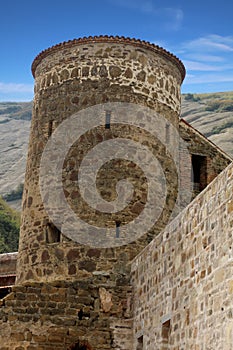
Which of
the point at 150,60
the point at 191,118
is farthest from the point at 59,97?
the point at 191,118

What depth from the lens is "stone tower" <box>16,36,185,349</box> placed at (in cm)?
1496

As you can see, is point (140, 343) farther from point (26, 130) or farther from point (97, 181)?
point (26, 130)

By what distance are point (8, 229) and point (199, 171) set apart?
2722 cm

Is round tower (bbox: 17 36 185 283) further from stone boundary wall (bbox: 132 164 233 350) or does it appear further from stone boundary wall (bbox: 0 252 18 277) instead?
stone boundary wall (bbox: 0 252 18 277)

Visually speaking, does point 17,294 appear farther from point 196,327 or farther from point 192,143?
point 192,143

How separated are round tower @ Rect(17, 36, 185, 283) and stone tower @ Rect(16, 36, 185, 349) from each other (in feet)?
0.07

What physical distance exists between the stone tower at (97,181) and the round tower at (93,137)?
0.02m

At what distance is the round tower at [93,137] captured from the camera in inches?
631

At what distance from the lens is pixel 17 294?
48.5 ft

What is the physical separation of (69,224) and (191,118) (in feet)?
147

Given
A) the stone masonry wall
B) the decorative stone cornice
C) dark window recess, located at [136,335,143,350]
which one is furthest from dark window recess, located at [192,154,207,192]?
dark window recess, located at [136,335,143,350]

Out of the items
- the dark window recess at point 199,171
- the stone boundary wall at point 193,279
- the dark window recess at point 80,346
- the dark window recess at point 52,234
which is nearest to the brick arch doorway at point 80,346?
the dark window recess at point 80,346

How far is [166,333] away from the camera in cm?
1252

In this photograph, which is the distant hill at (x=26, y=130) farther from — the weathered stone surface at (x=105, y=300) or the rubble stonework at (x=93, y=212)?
the weathered stone surface at (x=105, y=300)
